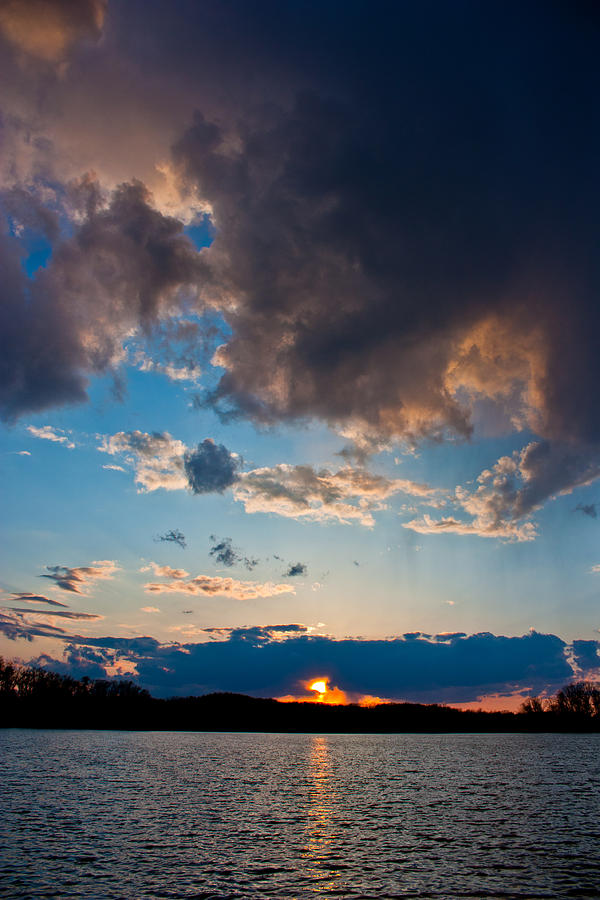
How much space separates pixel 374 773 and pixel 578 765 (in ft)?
165

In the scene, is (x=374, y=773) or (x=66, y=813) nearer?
(x=66, y=813)

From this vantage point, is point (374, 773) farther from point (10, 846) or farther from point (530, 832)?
point (10, 846)

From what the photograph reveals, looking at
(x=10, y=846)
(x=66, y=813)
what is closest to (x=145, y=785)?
(x=66, y=813)

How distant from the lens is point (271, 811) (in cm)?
5653

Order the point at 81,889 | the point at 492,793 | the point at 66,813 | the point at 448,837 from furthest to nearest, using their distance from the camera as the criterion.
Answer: the point at 492,793 → the point at 66,813 → the point at 448,837 → the point at 81,889

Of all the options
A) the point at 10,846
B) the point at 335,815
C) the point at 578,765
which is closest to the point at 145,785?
the point at 335,815

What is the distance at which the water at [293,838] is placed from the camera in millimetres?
29891

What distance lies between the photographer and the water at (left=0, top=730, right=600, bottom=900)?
29891 millimetres

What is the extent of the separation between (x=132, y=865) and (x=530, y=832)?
33248mm

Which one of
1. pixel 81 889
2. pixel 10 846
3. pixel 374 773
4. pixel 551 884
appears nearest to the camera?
pixel 81 889

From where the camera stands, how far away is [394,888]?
29.5 meters

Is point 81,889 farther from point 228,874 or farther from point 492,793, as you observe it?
point 492,793

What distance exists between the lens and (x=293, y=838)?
140 feet

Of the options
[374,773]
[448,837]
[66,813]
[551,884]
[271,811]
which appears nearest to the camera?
[551,884]
